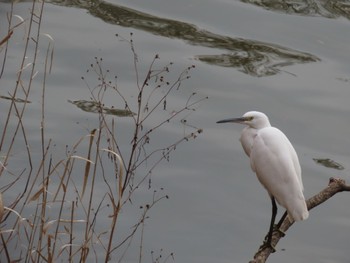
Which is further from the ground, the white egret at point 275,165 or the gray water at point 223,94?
the white egret at point 275,165

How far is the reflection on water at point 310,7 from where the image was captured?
8016 millimetres

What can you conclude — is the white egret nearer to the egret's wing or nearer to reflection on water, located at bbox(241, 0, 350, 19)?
the egret's wing

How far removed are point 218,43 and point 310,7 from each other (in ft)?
2.99

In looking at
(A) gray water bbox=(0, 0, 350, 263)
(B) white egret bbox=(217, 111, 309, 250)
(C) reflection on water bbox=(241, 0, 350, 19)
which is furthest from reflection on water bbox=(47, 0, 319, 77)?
(B) white egret bbox=(217, 111, 309, 250)

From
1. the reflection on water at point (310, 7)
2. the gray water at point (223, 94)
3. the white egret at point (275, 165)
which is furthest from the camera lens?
the reflection on water at point (310, 7)

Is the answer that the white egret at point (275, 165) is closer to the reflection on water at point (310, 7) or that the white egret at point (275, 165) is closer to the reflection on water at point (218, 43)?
the reflection on water at point (218, 43)

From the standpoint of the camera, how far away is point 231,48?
298 inches

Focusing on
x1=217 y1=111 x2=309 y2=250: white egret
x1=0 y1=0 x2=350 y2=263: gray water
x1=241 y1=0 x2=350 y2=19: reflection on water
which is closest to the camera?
x1=217 y1=111 x2=309 y2=250: white egret

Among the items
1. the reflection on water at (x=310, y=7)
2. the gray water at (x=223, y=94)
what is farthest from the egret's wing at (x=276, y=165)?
the reflection on water at (x=310, y=7)

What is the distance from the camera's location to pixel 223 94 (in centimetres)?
702

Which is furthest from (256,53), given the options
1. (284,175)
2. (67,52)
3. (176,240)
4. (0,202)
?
(0,202)

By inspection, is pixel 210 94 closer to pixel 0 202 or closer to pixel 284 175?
pixel 284 175

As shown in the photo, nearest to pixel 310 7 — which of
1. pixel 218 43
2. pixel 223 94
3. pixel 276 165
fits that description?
pixel 218 43

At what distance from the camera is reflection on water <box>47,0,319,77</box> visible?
7453 mm
